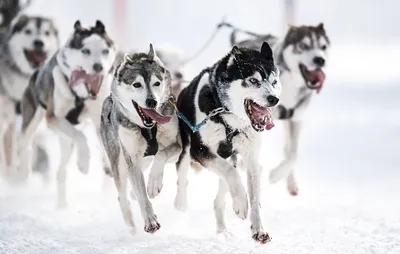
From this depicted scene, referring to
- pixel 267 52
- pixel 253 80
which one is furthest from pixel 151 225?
pixel 267 52

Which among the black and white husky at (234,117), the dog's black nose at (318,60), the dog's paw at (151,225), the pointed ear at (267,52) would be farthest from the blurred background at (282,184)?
the pointed ear at (267,52)

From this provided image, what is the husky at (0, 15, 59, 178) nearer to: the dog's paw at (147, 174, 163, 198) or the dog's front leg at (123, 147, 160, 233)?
the dog's front leg at (123, 147, 160, 233)

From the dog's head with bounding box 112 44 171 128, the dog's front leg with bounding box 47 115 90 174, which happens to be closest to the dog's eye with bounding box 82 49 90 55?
the dog's front leg with bounding box 47 115 90 174

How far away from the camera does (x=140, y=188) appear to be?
3.52 m

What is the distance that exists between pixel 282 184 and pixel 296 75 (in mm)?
1159

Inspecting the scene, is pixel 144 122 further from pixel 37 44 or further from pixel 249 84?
pixel 37 44

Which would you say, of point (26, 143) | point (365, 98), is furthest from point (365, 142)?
point (26, 143)

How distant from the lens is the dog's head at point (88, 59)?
445 cm

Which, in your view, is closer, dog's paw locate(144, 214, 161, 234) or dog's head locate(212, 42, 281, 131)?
dog's head locate(212, 42, 281, 131)

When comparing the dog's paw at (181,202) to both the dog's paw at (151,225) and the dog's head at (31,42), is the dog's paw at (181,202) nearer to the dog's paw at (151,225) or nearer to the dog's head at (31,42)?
the dog's paw at (151,225)

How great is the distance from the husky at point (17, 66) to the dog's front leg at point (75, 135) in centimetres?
111

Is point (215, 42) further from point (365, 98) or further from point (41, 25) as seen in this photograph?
point (41, 25)

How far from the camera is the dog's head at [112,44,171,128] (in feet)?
11.0

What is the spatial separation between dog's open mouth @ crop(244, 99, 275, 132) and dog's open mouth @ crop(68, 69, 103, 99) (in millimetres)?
1434
